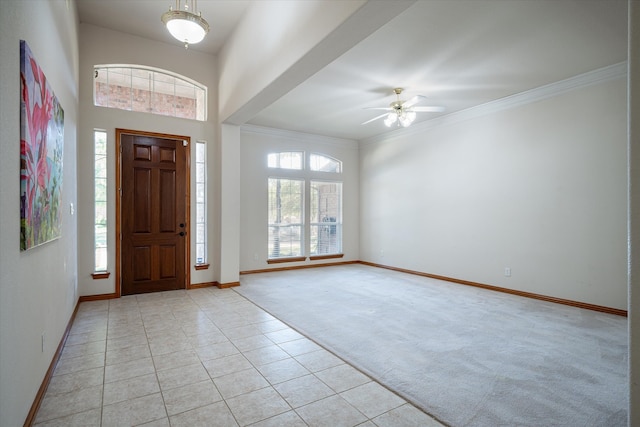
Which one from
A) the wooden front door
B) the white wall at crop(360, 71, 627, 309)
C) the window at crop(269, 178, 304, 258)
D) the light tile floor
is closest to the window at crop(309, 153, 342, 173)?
the window at crop(269, 178, 304, 258)

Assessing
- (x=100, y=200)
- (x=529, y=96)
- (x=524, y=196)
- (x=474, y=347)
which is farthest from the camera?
(x=524, y=196)

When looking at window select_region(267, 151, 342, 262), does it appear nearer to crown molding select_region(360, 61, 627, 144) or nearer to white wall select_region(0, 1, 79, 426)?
crown molding select_region(360, 61, 627, 144)

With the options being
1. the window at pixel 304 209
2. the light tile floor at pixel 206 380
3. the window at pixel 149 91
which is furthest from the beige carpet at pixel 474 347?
the window at pixel 149 91

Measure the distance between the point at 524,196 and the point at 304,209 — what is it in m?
4.22

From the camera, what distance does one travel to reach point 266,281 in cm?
598

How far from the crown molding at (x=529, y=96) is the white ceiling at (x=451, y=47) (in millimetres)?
136

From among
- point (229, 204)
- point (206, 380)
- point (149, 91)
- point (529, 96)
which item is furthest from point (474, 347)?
point (149, 91)

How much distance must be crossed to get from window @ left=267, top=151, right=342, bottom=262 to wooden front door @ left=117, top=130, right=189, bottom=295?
217 centimetres

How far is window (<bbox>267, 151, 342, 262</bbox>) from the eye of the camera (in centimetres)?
717

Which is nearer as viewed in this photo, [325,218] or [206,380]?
[206,380]

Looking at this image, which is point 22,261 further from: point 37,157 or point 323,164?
point 323,164

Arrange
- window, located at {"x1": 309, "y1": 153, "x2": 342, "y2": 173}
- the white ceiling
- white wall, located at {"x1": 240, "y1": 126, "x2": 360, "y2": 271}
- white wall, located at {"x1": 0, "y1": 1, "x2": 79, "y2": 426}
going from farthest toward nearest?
window, located at {"x1": 309, "y1": 153, "x2": 342, "y2": 173}, white wall, located at {"x1": 240, "y1": 126, "x2": 360, "y2": 271}, the white ceiling, white wall, located at {"x1": 0, "y1": 1, "x2": 79, "y2": 426}

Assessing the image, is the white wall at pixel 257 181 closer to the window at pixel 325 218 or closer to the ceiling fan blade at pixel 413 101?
the window at pixel 325 218

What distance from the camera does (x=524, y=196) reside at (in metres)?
5.03
